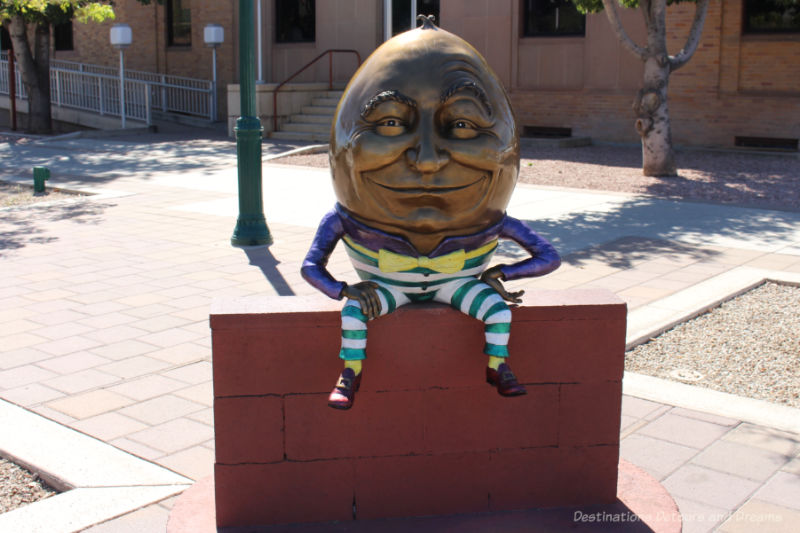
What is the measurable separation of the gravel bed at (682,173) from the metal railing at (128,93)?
8.56 m

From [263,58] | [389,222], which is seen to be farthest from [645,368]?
[263,58]

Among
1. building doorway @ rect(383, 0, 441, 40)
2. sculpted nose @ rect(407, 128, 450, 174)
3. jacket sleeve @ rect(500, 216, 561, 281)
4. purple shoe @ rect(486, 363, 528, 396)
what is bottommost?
purple shoe @ rect(486, 363, 528, 396)

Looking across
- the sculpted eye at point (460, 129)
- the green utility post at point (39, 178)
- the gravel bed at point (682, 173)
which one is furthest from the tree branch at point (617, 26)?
the sculpted eye at point (460, 129)

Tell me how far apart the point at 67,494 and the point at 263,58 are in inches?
898

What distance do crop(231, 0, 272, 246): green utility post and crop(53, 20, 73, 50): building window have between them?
23573 millimetres

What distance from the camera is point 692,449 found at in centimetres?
432

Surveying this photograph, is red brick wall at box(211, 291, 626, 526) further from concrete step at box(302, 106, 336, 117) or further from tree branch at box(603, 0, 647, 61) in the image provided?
concrete step at box(302, 106, 336, 117)

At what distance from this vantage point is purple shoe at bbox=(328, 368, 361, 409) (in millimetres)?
3176

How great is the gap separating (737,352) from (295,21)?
21.4 metres

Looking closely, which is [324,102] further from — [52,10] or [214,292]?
[214,292]

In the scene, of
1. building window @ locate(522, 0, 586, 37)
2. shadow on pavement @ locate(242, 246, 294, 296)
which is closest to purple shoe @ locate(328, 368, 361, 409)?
shadow on pavement @ locate(242, 246, 294, 296)

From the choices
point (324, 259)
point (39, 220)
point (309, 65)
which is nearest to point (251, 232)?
point (39, 220)

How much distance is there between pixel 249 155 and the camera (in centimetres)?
905

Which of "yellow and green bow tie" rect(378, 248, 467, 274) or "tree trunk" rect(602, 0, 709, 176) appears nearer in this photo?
"yellow and green bow tie" rect(378, 248, 467, 274)
